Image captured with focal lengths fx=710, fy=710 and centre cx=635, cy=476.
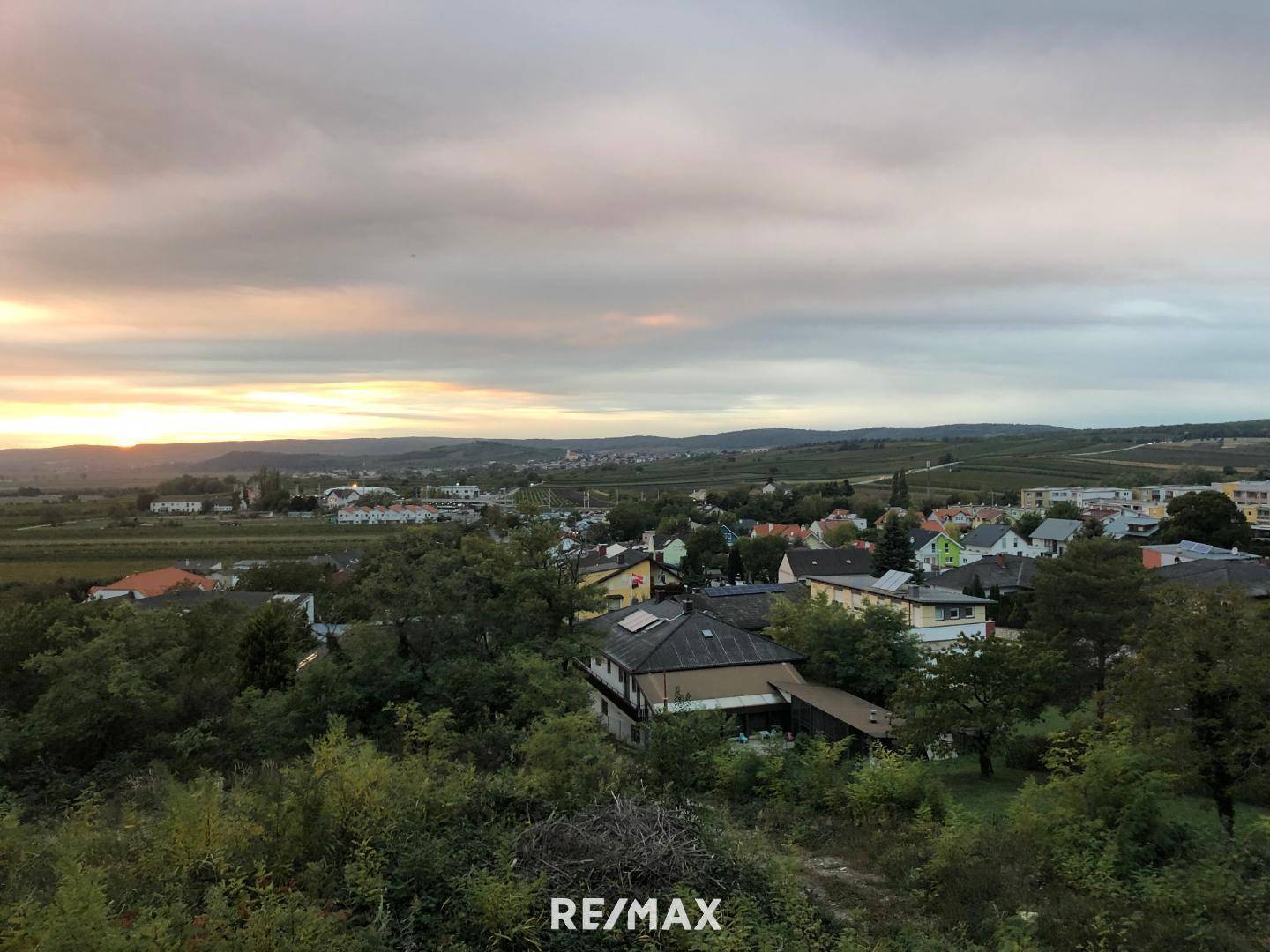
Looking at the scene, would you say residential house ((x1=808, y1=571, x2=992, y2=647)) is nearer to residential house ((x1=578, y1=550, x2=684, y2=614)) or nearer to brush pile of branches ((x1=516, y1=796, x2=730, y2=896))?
residential house ((x1=578, y1=550, x2=684, y2=614))

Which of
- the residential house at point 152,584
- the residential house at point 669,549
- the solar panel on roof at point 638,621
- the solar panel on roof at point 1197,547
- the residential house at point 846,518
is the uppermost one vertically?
the solar panel on roof at point 638,621

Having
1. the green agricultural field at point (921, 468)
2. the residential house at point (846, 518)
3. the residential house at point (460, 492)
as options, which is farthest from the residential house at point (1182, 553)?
the residential house at point (460, 492)

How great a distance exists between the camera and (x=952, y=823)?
8375 mm

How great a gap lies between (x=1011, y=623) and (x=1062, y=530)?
28602mm

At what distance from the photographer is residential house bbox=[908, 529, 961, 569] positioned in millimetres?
55781

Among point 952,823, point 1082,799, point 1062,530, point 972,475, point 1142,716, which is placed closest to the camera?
point 952,823

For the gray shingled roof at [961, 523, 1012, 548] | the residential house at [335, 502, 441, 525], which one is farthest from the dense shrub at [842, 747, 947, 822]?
the residential house at [335, 502, 441, 525]

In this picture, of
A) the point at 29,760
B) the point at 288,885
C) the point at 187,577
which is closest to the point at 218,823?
the point at 288,885

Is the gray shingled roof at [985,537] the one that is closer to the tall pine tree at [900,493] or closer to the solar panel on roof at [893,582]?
the tall pine tree at [900,493]

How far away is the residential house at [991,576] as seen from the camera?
41125mm

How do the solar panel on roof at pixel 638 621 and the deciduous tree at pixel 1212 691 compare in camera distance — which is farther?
the solar panel on roof at pixel 638 621

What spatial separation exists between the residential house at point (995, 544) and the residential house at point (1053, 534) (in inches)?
38.7

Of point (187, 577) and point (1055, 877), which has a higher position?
point (1055, 877)

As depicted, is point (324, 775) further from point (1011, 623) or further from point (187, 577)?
point (187, 577)
